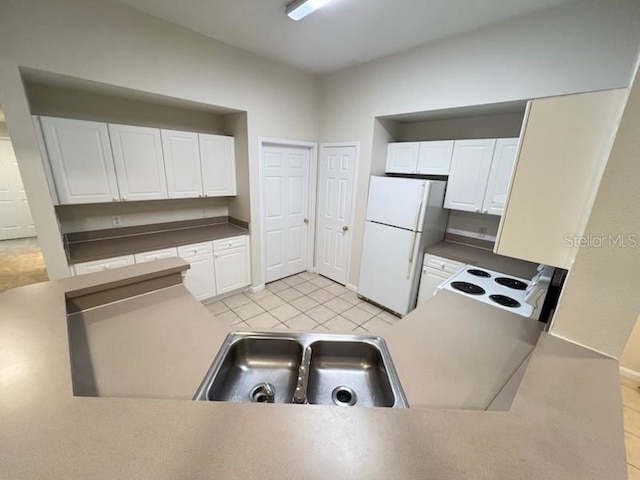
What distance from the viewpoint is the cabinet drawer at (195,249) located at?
278 centimetres

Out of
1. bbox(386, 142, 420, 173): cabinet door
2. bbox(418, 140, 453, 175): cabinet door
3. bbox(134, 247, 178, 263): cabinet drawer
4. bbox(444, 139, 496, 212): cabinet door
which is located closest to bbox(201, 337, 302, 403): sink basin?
bbox(134, 247, 178, 263): cabinet drawer

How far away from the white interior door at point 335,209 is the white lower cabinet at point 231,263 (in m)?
1.26

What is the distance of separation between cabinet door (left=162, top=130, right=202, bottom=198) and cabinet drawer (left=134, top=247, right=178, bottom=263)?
64 cm

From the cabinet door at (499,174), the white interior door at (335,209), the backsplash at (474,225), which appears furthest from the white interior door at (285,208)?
the cabinet door at (499,174)

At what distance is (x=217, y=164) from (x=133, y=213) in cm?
114

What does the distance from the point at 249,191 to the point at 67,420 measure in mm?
2779

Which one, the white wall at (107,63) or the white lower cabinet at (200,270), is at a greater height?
the white wall at (107,63)

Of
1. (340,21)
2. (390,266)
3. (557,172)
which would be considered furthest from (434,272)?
(340,21)

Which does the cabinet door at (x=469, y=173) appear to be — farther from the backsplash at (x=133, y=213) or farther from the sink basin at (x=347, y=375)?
the backsplash at (x=133, y=213)

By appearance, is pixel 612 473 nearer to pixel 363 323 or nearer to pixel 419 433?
pixel 419 433

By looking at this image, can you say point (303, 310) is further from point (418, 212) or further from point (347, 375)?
point (347, 375)

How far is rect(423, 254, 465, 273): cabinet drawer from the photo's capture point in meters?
2.62

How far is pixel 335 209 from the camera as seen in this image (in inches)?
145

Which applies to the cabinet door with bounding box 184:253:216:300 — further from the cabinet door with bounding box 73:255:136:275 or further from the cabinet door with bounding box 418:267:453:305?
the cabinet door with bounding box 418:267:453:305
